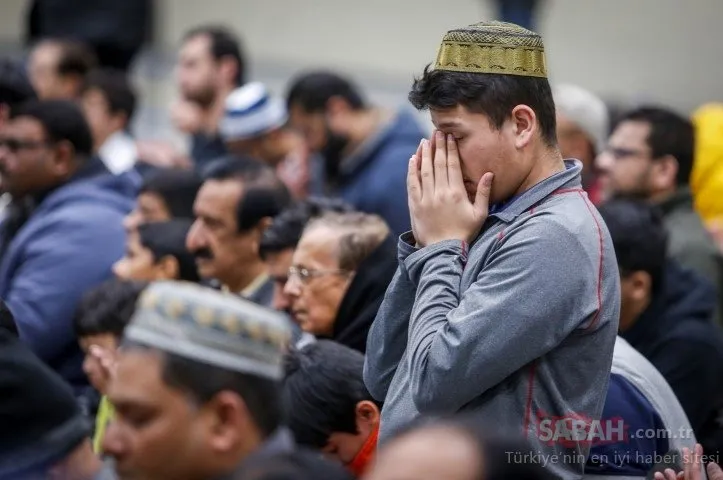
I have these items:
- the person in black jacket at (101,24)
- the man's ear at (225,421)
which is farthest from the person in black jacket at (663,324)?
the person in black jacket at (101,24)

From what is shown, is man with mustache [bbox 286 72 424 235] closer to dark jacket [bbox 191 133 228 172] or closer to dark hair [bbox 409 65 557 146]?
dark jacket [bbox 191 133 228 172]

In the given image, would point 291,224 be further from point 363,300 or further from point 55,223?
point 55,223

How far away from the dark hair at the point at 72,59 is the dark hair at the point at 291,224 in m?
3.54

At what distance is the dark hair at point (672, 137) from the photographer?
5848 millimetres

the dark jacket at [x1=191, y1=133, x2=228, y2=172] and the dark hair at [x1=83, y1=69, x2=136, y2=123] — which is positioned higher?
the dark hair at [x1=83, y1=69, x2=136, y2=123]

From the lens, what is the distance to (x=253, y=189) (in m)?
5.34

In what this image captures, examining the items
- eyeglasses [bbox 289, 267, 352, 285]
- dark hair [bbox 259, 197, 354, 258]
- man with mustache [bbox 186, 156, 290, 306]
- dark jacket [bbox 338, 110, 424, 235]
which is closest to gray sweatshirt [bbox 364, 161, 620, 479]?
eyeglasses [bbox 289, 267, 352, 285]

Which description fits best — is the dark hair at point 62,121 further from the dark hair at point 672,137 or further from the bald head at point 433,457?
the bald head at point 433,457

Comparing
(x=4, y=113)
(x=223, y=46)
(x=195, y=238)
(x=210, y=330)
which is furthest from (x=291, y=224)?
(x=223, y=46)

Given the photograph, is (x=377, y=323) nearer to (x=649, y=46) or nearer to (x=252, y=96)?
(x=252, y=96)

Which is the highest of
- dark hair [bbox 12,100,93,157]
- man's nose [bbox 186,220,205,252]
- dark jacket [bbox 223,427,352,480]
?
dark jacket [bbox 223,427,352,480]

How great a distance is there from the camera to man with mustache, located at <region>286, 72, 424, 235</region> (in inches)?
262

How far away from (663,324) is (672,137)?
1.55m

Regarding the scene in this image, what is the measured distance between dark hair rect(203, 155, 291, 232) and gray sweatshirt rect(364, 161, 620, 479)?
7.51ft
